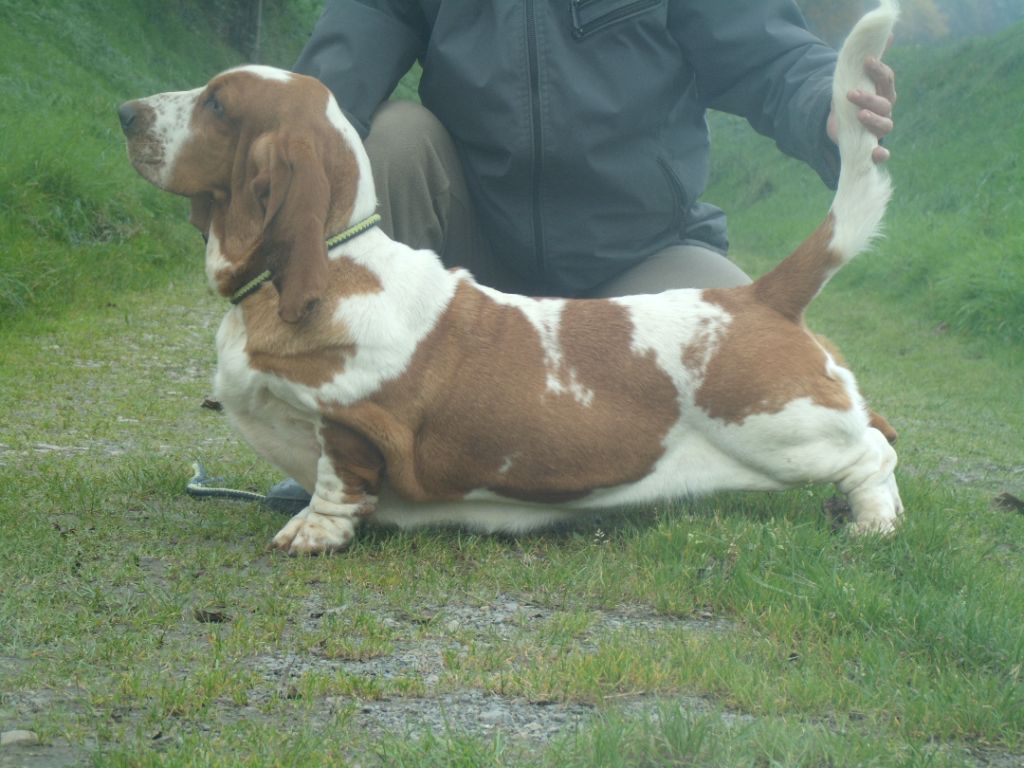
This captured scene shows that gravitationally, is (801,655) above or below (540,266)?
above

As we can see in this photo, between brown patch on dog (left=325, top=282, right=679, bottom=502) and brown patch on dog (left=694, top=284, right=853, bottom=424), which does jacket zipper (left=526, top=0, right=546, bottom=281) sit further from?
brown patch on dog (left=694, top=284, right=853, bottom=424)

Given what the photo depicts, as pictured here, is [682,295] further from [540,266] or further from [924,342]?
[924,342]

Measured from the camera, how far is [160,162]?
3084mm

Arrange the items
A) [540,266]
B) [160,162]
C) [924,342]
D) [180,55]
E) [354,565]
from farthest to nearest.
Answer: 1. [180,55]
2. [924,342]
3. [540,266]
4. [160,162]
5. [354,565]

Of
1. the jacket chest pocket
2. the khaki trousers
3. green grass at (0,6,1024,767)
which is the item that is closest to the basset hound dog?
green grass at (0,6,1024,767)

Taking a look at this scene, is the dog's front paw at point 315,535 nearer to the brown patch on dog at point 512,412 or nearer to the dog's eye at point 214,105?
the brown patch on dog at point 512,412

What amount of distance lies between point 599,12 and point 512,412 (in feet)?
5.15

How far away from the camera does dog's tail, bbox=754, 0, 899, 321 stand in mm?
3111

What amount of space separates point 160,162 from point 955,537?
91.9 inches

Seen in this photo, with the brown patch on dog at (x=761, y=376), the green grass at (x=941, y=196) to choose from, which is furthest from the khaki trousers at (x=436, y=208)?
the green grass at (x=941, y=196)

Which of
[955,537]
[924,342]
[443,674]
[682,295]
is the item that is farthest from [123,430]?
[924,342]

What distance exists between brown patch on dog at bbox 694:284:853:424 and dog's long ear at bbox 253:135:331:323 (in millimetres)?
1042

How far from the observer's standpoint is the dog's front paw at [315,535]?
9.78 ft

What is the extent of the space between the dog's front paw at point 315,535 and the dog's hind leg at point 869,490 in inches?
52.6
